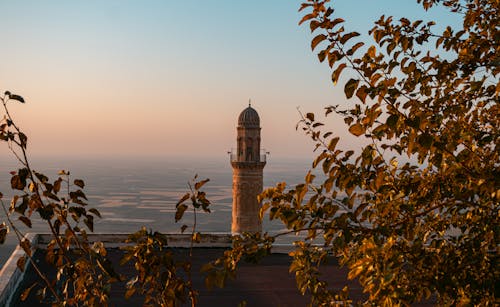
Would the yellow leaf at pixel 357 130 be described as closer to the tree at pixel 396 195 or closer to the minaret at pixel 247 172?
the tree at pixel 396 195

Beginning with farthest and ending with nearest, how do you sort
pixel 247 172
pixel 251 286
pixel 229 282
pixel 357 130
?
pixel 247 172 → pixel 229 282 → pixel 251 286 → pixel 357 130

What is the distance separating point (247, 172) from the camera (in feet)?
129

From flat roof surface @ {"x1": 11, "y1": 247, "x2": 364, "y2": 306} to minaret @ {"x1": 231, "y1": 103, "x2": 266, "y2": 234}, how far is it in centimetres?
2474

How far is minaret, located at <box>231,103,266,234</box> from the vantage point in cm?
3884

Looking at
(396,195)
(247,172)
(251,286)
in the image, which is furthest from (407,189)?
(247,172)

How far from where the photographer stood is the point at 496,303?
3.93 meters

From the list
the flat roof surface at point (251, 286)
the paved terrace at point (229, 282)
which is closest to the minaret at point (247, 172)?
the paved terrace at point (229, 282)

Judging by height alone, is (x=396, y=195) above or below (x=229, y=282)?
above

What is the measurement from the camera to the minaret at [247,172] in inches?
1529

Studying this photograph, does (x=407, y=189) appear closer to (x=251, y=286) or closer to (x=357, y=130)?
(x=357, y=130)

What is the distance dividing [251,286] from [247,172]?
2806cm

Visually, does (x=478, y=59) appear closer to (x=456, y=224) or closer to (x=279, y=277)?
(x=456, y=224)

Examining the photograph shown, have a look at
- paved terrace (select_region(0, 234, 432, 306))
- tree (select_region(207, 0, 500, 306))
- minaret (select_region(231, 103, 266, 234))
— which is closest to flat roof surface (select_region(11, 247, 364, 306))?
paved terrace (select_region(0, 234, 432, 306))

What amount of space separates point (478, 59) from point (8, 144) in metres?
3.88
